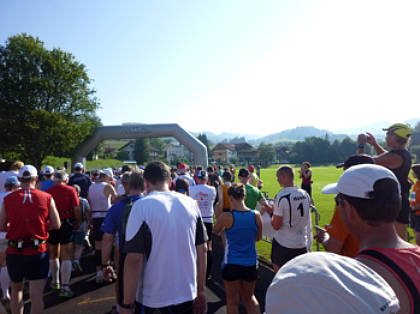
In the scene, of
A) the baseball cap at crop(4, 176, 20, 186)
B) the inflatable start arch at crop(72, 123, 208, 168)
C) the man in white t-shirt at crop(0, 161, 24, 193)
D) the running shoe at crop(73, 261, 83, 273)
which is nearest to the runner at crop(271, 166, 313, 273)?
the baseball cap at crop(4, 176, 20, 186)

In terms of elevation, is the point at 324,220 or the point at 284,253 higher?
the point at 284,253

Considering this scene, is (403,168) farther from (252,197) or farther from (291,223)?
(252,197)

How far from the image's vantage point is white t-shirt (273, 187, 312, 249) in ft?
13.4

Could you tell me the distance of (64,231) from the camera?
17.7ft

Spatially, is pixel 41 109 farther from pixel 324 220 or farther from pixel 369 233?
pixel 369 233

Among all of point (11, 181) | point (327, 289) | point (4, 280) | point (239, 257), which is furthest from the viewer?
point (4, 280)

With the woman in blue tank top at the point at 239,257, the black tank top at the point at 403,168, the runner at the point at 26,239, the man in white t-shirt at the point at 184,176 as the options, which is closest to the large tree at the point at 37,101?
the man in white t-shirt at the point at 184,176

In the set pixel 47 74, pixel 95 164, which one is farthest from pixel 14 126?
pixel 95 164

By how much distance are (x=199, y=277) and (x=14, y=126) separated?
25450mm

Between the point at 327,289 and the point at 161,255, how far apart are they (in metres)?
2.05

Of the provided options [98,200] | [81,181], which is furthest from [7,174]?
[98,200]

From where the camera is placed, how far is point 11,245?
3771 millimetres

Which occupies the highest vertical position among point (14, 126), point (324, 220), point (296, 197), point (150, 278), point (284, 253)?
point (14, 126)

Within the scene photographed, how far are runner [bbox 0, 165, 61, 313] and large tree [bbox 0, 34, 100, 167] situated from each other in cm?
2241
